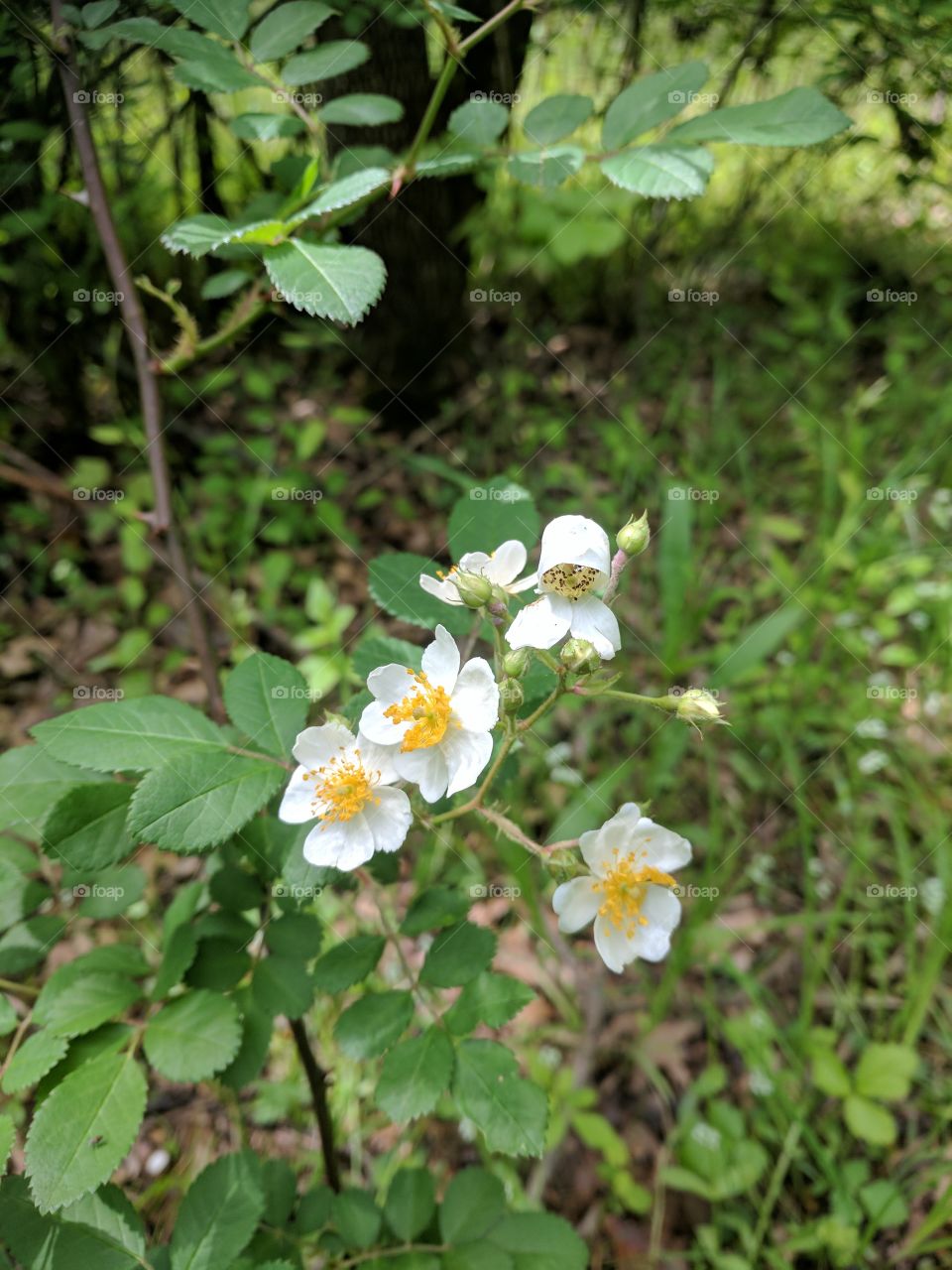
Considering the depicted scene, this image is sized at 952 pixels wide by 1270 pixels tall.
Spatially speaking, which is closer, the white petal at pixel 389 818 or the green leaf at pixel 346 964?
the white petal at pixel 389 818

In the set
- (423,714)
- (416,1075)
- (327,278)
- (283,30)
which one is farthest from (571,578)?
(283,30)

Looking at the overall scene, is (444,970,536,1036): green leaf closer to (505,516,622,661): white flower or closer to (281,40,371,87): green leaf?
(505,516,622,661): white flower

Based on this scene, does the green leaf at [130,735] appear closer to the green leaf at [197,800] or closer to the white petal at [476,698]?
the green leaf at [197,800]

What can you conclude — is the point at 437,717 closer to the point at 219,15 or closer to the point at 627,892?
the point at 627,892

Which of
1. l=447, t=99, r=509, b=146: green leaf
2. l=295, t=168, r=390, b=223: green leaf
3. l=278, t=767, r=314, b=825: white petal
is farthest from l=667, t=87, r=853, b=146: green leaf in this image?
l=278, t=767, r=314, b=825: white petal

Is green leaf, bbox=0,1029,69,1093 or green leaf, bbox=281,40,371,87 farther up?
green leaf, bbox=281,40,371,87

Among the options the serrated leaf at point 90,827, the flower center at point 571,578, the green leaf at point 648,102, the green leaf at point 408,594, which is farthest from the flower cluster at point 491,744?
the green leaf at point 648,102
